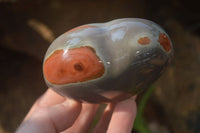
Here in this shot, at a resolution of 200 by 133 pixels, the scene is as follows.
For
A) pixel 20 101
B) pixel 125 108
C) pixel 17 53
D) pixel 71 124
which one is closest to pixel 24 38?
pixel 17 53

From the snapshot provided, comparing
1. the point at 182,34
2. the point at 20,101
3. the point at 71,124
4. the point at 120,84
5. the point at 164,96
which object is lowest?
the point at 20,101

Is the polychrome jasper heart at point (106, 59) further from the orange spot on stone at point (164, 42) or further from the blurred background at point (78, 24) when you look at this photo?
the blurred background at point (78, 24)

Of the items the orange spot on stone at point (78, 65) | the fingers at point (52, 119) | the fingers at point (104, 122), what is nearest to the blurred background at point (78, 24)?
the fingers at point (104, 122)

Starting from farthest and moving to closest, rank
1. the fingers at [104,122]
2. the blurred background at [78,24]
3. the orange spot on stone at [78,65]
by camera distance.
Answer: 1. the blurred background at [78,24]
2. the fingers at [104,122]
3. the orange spot on stone at [78,65]

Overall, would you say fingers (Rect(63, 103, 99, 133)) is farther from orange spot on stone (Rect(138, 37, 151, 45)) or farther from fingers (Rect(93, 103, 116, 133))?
orange spot on stone (Rect(138, 37, 151, 45))

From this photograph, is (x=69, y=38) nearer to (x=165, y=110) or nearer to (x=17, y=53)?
(x=165, y=110)

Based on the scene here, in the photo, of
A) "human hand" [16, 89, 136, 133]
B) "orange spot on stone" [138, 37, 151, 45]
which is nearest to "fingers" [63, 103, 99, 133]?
"human hand" [16, 89, 136, 133]

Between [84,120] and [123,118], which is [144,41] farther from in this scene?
[84,120]
